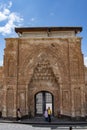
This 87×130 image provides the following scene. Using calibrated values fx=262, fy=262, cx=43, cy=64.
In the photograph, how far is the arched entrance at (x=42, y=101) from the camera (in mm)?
23688

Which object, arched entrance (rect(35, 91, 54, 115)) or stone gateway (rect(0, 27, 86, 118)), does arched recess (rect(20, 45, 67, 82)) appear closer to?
stone gateway (rect(0, 27, 86, 118))

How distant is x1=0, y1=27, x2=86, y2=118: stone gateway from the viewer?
2278 cm

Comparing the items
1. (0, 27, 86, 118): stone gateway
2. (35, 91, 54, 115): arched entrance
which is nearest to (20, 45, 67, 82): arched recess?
(0, 27, 86, 118): stone gateway

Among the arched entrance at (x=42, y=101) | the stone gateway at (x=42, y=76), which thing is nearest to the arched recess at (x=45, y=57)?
the stone gateway at (x=42, y=76)

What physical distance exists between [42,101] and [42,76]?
2.28 metres

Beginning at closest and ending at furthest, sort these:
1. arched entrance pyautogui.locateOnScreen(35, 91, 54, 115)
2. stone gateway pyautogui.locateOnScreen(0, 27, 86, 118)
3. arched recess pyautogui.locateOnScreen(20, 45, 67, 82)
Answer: stone gateway pyautogui.locateOnScreen(0, 27, 86, 118) → arched recess pyautogui.locateOnScreen(20, 45, 67, 82) → arched entrance pyautogui.locateOnScreen(35, 91, 54, 115)

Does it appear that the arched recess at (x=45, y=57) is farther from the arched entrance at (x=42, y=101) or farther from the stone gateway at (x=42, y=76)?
the arched entrance at (x=42, y=101)

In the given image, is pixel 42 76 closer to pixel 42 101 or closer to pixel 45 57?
A: pixel 45 57

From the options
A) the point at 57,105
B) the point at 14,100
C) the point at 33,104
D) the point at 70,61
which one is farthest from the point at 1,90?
the point at 70,61

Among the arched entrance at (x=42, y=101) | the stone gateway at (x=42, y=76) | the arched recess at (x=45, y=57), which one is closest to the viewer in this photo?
the stone gateway at (x=42, y=76)

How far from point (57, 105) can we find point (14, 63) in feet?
17.6

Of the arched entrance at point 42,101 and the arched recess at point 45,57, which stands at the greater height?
the arched recess at point 45,57

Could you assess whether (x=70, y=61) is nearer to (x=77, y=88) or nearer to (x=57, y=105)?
(x=77, y=88)

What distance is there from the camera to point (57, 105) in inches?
917
